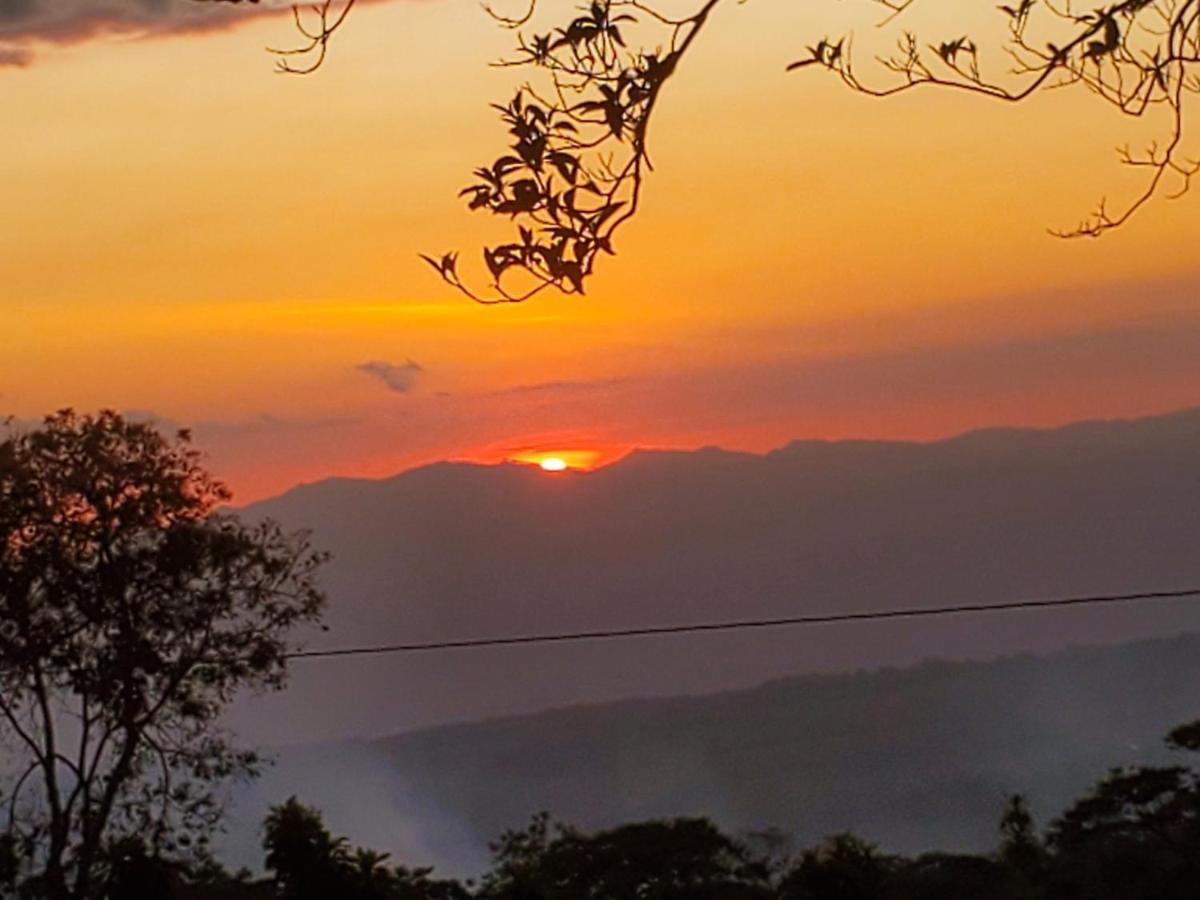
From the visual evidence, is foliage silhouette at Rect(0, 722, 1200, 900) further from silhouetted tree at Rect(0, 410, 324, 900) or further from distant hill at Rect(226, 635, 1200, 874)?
silhouetted tree at Rect(0, 410, 324, 900)

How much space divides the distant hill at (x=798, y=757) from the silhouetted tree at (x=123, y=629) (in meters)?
0.91

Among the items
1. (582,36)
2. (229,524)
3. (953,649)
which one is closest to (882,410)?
(953,649)

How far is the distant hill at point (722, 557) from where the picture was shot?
2027cm

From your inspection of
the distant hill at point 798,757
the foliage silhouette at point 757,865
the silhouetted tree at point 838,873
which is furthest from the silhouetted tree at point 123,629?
the silhouetted tree at point 838,873

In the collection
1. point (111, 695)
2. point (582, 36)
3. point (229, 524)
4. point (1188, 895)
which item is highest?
point (582, 36)

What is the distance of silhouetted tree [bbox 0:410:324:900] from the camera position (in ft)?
51.5

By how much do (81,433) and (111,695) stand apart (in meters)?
2.29

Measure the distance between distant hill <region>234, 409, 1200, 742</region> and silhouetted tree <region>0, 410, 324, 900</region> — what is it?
452 millimetres

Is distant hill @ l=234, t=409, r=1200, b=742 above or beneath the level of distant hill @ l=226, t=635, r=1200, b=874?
above

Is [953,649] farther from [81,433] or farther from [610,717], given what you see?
[81,433]

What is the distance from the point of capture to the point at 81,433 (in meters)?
15.6

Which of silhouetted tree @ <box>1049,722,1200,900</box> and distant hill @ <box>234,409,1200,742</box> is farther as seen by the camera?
distant hill @ <box>234,409,1200,742</box>

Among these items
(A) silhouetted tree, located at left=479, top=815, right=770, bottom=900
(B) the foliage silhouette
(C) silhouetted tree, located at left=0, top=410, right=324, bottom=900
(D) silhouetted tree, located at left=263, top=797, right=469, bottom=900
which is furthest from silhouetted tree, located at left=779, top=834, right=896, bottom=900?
(C) silhouetted tree, located at left=0, top=410, right=324, bottom=900

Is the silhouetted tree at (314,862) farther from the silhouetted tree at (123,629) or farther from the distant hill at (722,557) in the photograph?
the distant hill at (722,557)
